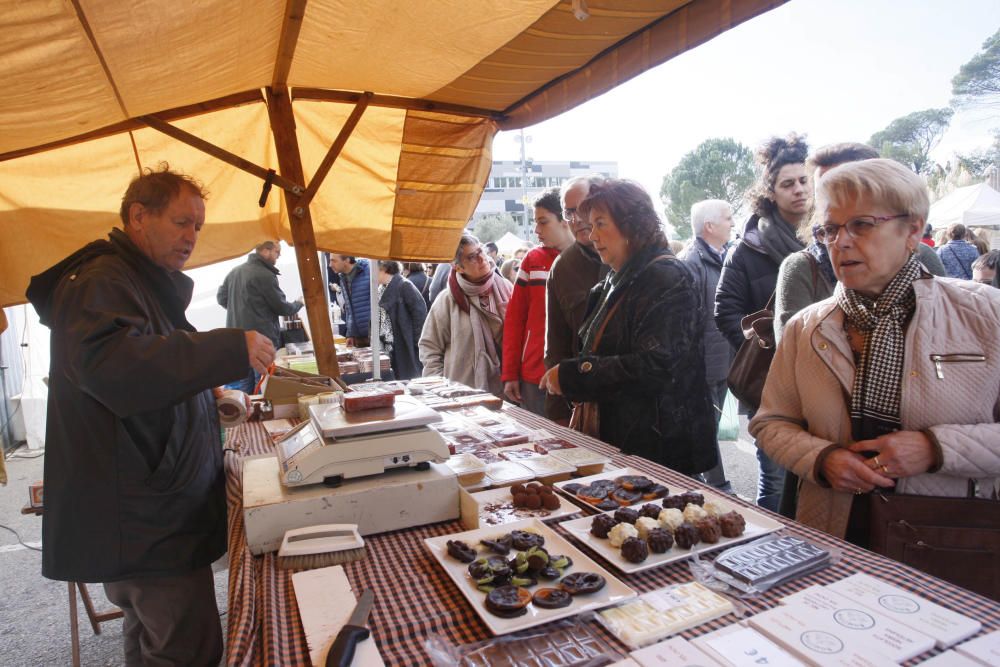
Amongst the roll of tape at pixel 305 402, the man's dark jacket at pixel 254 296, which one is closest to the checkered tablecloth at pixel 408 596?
the roll of tape at pixel 305 402

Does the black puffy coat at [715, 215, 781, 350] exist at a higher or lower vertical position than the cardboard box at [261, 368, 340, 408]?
higher

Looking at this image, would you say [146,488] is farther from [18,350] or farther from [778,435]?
[18,350]

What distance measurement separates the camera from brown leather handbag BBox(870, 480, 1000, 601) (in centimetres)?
142

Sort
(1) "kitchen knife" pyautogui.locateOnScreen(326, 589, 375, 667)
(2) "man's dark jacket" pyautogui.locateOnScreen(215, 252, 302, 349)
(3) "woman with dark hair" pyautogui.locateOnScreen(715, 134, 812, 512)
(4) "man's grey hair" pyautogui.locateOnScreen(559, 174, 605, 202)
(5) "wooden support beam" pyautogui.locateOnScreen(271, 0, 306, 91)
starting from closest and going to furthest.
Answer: (1) "kitchen knife" pyautogui.locateOnScreen(326, 589, 375, 667) < (5) "wooden support beam" pyautogui.locateOnScreen(271, 0, 306, 91) < (3) "woman with dark hair" pyautogui.locateOnScreen(715, 134, 812, 512) < (4) "man's grey hair" pyautogui.locateOnScreen(559, 174, 605, 202) < (2) "man's dark jacket" pyautogui.locateOnScreen(215, 252, 302, 349)

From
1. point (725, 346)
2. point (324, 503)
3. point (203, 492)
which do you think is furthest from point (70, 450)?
point (725, 346)

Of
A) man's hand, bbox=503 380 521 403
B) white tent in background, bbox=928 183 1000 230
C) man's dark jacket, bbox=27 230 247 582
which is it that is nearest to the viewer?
man's dark jacket, bbox=27 230 247 582

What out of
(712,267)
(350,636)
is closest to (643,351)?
(350,636)

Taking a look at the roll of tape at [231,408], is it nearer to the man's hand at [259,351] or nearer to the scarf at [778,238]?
the man's hand at [259,351]

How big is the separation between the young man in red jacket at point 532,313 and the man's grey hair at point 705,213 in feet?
4.58

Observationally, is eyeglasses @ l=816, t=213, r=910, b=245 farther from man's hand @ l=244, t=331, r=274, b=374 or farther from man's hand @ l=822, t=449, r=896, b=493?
man's hand @ l=244, t=331, r=274, b=374

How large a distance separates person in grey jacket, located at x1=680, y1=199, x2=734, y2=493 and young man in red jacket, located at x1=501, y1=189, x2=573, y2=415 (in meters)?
1.22

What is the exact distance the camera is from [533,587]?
124 centimetres

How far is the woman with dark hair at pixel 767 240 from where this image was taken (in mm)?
2838

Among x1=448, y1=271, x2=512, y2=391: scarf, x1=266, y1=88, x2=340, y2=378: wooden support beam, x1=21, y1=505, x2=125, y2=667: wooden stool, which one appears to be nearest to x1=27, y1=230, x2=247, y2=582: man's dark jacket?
x1=21, y1=505, x2=125, y2=667: wooden stool
